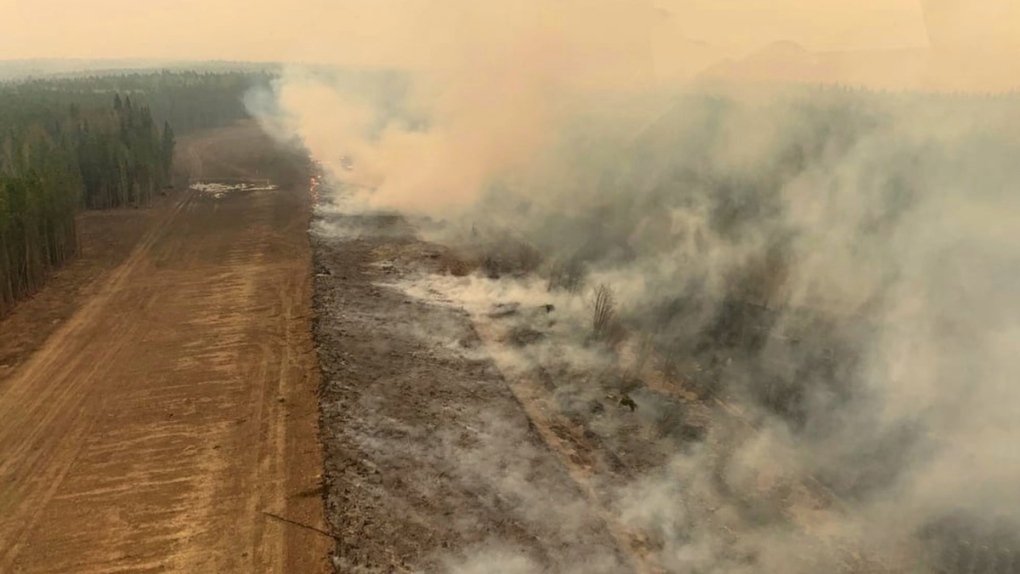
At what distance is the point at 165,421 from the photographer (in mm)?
15766

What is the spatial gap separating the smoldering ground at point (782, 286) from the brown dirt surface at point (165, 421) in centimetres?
425

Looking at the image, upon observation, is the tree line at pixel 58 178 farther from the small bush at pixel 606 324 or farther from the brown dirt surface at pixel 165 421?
the small bush at pixel 606 324

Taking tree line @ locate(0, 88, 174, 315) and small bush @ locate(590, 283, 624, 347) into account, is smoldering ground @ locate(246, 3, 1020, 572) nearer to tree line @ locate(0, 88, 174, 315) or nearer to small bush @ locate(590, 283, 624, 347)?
small bush @ locate(590, 283, 624, 347)

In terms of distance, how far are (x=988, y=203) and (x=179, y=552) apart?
971 inches

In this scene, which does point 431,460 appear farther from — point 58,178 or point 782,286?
point 58,178

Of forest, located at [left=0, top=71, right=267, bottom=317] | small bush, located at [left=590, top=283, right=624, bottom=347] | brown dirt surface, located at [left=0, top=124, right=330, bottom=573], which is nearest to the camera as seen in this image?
brown dirt surface, located at [left=0, top=124, right=330, bottom=573]

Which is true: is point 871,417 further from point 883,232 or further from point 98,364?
point 98,364

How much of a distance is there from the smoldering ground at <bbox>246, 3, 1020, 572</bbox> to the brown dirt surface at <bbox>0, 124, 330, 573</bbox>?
4.25 meters

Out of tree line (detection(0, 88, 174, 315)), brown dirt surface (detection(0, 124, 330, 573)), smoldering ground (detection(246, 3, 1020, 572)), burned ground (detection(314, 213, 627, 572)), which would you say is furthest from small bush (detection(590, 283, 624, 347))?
tree line (detection(0, 88, 174, 315))

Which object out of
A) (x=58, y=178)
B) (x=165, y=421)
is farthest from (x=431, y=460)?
(x=58, y=178)

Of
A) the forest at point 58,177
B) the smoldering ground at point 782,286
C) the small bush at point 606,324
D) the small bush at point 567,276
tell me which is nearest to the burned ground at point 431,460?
the smoldering ground at point 782,286

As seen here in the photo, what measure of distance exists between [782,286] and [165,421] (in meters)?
19.2

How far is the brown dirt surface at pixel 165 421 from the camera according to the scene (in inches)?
473

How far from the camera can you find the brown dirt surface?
1202 centimetres
